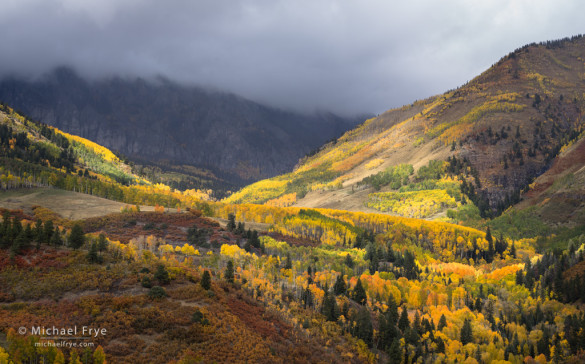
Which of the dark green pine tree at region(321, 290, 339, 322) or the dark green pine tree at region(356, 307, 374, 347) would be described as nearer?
the dark green pine tree at region(356, 307, 374, 347)

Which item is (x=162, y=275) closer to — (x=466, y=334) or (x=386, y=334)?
(x=386, y=334)

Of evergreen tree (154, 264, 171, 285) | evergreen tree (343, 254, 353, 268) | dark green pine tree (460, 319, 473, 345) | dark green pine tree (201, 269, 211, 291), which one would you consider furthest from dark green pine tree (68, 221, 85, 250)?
evergreen tree (343, 254, 353, 268)

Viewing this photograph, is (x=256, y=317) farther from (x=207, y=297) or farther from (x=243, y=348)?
(x=243, y=348)

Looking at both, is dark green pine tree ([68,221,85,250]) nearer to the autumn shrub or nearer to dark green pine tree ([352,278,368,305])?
the autumn shrub

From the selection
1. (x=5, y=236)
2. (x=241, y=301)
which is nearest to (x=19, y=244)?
(x=5, y=236)

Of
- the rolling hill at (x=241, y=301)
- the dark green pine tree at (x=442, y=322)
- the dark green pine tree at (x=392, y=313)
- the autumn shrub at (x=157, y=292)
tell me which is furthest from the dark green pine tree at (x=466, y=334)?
the autumn shrub at (x=157, y=292)

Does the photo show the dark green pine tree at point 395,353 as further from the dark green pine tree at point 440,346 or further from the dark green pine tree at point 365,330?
the dark green pine tree at point 440,346

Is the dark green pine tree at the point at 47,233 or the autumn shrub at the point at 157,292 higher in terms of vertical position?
the dark green pine tree at the point at 47,233

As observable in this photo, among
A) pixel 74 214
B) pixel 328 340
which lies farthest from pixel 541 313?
pixel 74 214

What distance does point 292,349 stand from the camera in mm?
87000

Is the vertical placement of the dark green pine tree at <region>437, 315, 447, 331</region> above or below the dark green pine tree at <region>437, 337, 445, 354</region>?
above

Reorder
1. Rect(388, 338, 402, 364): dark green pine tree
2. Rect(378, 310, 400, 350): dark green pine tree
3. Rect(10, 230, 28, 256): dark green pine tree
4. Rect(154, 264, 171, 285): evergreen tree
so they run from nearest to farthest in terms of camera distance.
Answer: Rect(154, 264, 171, 285): evergreen tree < Rect(10, 230, 28, 256): dark green pine tree < Rect(388, 338, 402, 364): dark green pine tree < Rect(378, 310, 400, 350): dark green pine tree

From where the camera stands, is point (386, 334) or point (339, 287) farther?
point (339, 287)

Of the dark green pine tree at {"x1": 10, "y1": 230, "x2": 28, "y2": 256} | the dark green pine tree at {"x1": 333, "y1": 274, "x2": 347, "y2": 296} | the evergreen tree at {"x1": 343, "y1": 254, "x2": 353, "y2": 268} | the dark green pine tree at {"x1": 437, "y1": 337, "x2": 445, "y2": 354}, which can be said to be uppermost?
the dark green pine tree at {"x1": 10, "y1": 230, "x2": 28, "y2": 256}
